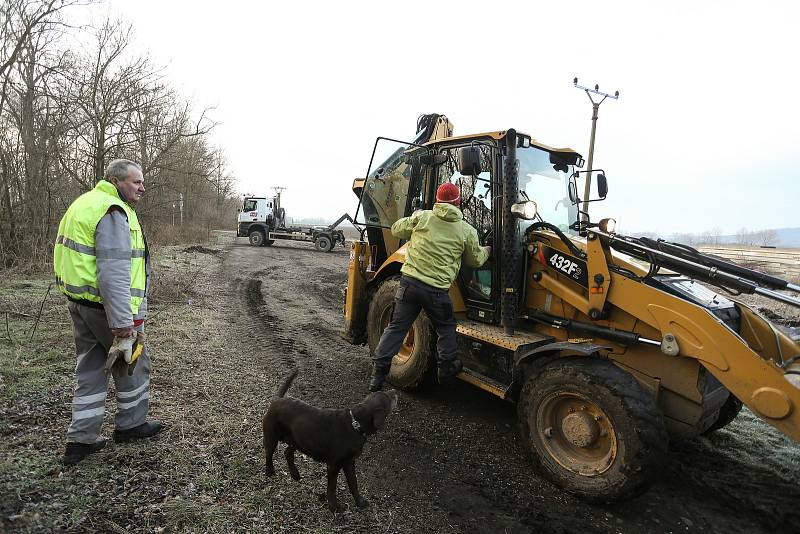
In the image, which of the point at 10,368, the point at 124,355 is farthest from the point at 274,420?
the point at 10,368

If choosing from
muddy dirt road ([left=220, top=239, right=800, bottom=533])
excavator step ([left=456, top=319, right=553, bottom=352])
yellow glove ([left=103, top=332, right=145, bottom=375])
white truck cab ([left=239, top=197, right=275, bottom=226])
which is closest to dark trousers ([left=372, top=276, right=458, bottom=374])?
excavator step ([left=456, top=319, right=553, bottom=352])

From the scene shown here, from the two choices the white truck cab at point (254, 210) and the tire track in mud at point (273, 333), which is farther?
the white truck cab at point (254, 210)

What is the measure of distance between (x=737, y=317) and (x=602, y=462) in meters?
1.72

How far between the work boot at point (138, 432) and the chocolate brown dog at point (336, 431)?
127cm

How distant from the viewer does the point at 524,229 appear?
14.0 ft

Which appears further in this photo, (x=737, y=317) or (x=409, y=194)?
(x=409, y=194)

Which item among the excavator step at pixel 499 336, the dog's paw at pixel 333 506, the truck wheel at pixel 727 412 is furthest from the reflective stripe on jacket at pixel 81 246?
the truck wheel at pixel 727 412

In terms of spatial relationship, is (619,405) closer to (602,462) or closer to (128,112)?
(602,462)

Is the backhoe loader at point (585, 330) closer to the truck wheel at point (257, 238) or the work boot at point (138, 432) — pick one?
the work boot at point (138, 432)

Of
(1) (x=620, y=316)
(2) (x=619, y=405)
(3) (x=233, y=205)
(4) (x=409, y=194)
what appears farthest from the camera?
(3) (x=233, y=205)

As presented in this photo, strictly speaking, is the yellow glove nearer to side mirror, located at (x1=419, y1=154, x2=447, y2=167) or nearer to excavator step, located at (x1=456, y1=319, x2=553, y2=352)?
excavator step, located at (x1=456, y1=319, x2=553, y2=352)

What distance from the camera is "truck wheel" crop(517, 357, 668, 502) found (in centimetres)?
289

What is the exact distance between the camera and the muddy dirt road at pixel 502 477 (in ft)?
9.68

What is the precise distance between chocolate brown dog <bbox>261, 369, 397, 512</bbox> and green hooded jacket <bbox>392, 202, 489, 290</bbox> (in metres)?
1.42
